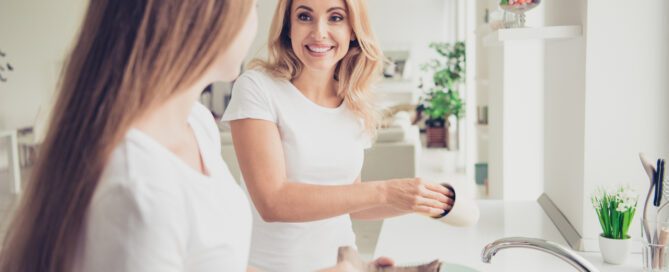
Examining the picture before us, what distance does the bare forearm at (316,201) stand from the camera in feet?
4.22

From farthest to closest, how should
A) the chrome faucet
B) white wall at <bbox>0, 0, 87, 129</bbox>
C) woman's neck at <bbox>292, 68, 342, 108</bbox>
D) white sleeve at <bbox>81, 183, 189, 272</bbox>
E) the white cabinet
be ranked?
white wall at <bbox>0, 0, 87, 129</bbox> → the white cabinet → woman's neck at <bbox>292, 68, 342, 108</bbox> → the chrome faucet → white sleeve at <bbox>81, 183, 189, 272</bbox>

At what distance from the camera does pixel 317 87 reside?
1.56m

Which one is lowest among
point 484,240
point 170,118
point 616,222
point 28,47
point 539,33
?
point 484,240

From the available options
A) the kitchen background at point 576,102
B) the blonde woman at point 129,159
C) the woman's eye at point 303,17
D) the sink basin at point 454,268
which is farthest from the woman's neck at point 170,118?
the woman's eye at point 303,17

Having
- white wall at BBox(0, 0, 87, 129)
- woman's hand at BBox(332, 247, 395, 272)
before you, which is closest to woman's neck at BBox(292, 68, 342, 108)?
woman's hand at BBox(332, 247, 395, 272)

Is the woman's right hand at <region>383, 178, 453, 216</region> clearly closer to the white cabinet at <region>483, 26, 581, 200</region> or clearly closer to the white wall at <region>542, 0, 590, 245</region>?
the white wall at <region>542, 0, 590, 245</region>

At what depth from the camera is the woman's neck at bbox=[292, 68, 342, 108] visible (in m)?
1.54

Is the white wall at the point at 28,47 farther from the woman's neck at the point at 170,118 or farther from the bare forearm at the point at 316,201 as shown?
the woman's neck at the point at 170,118

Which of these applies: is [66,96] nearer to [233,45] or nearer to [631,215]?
[233,45]

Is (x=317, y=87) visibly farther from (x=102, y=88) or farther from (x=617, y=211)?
(x=102, y=88)

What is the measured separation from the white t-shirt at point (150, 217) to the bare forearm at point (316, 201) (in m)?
0.59

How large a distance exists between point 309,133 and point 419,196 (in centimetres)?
37

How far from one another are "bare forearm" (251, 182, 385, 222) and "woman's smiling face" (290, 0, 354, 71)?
33cm

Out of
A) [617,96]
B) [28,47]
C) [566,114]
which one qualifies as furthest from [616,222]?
[28,47]
